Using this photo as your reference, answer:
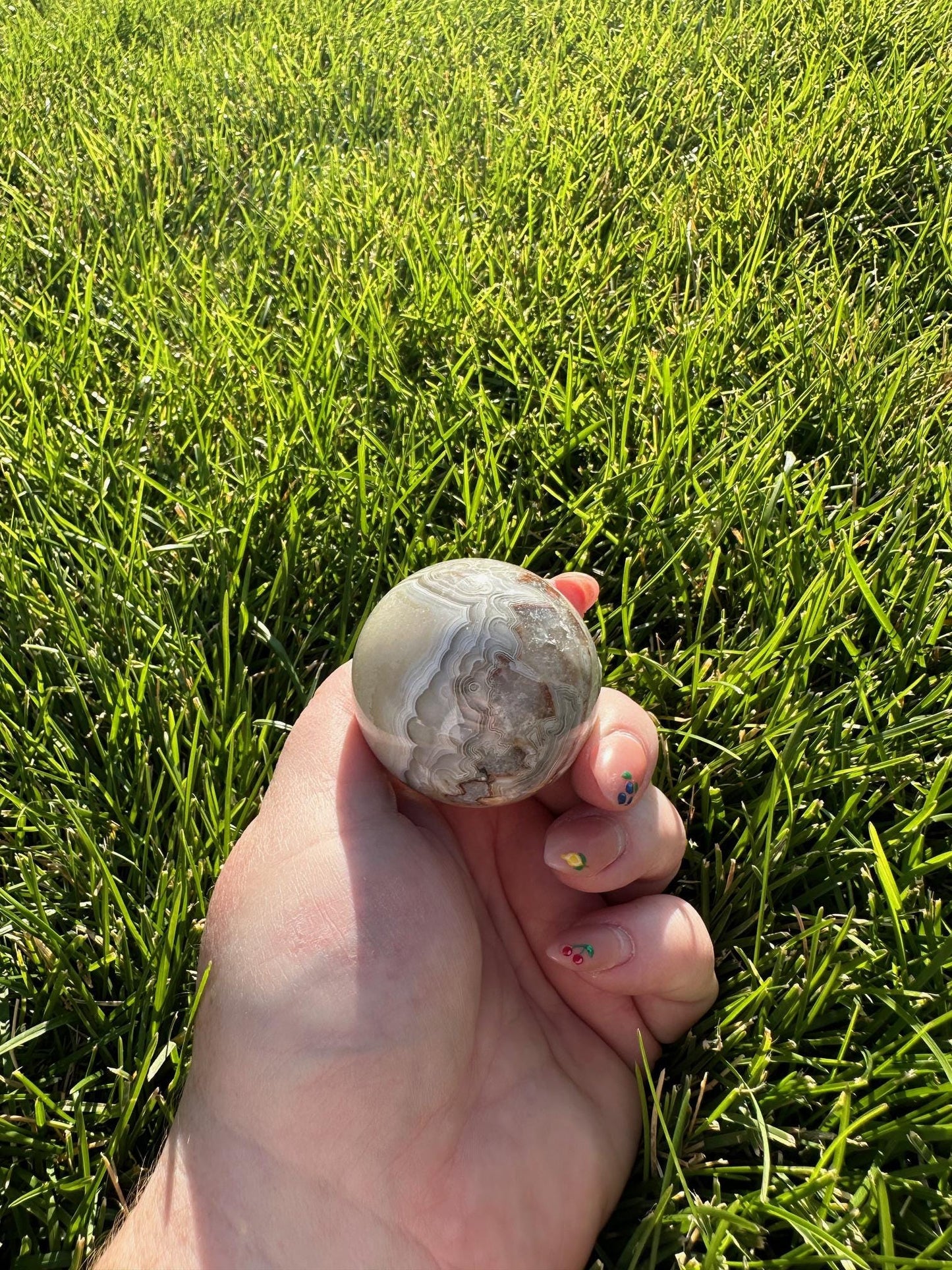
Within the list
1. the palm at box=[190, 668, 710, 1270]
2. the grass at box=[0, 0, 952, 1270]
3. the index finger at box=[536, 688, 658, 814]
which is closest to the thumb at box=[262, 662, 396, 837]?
the palm at box=[190, 668, 710, 1270]

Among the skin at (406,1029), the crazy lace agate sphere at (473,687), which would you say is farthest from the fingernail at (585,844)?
the crazy lace agate sphere at (473,687)

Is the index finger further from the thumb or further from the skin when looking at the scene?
the thumb

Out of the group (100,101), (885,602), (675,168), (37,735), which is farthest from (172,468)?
(100,101)

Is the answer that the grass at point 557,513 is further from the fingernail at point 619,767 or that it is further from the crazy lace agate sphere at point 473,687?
the crazy lace agate sphere at point 473,687

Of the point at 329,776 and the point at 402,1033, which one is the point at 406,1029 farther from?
the point at 329,776

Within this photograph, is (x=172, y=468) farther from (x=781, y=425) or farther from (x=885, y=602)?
(x=885, y=602)

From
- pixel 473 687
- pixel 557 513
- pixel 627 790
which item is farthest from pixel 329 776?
pixel 557 513
